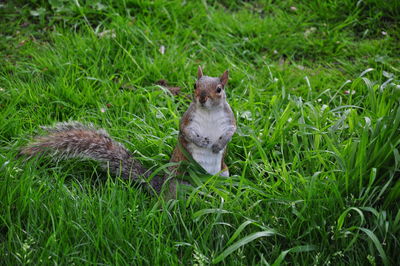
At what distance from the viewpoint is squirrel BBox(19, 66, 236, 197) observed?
7.18 ft

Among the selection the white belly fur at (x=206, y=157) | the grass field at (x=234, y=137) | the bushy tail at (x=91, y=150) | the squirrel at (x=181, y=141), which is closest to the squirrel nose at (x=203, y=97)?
the squirrel at (x=181, y=141)

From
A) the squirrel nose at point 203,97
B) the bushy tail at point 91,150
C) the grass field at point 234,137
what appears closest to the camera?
the grass field at point 234,137

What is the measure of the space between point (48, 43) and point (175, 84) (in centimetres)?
98

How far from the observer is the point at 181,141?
2.28m

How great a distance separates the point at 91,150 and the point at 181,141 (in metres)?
0.43

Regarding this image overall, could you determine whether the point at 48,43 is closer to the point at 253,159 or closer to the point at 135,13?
the point at 135,13

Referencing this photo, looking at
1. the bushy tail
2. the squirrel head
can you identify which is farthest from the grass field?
the squirrel head

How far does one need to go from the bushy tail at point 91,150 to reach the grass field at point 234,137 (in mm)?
63

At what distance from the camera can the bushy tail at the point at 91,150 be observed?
7.75ft

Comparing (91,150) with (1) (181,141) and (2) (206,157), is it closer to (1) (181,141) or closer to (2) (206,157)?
(1) (181,141)

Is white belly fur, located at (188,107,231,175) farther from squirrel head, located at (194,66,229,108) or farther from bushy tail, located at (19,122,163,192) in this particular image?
bushy tail, located at (19,122,163,192)

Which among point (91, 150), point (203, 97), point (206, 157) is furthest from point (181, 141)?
point (91, 150)

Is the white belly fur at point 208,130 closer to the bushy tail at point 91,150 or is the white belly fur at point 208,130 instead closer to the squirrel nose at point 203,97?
the squirrel nose at point 203,97

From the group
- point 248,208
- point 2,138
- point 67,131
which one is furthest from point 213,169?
point 2,138
